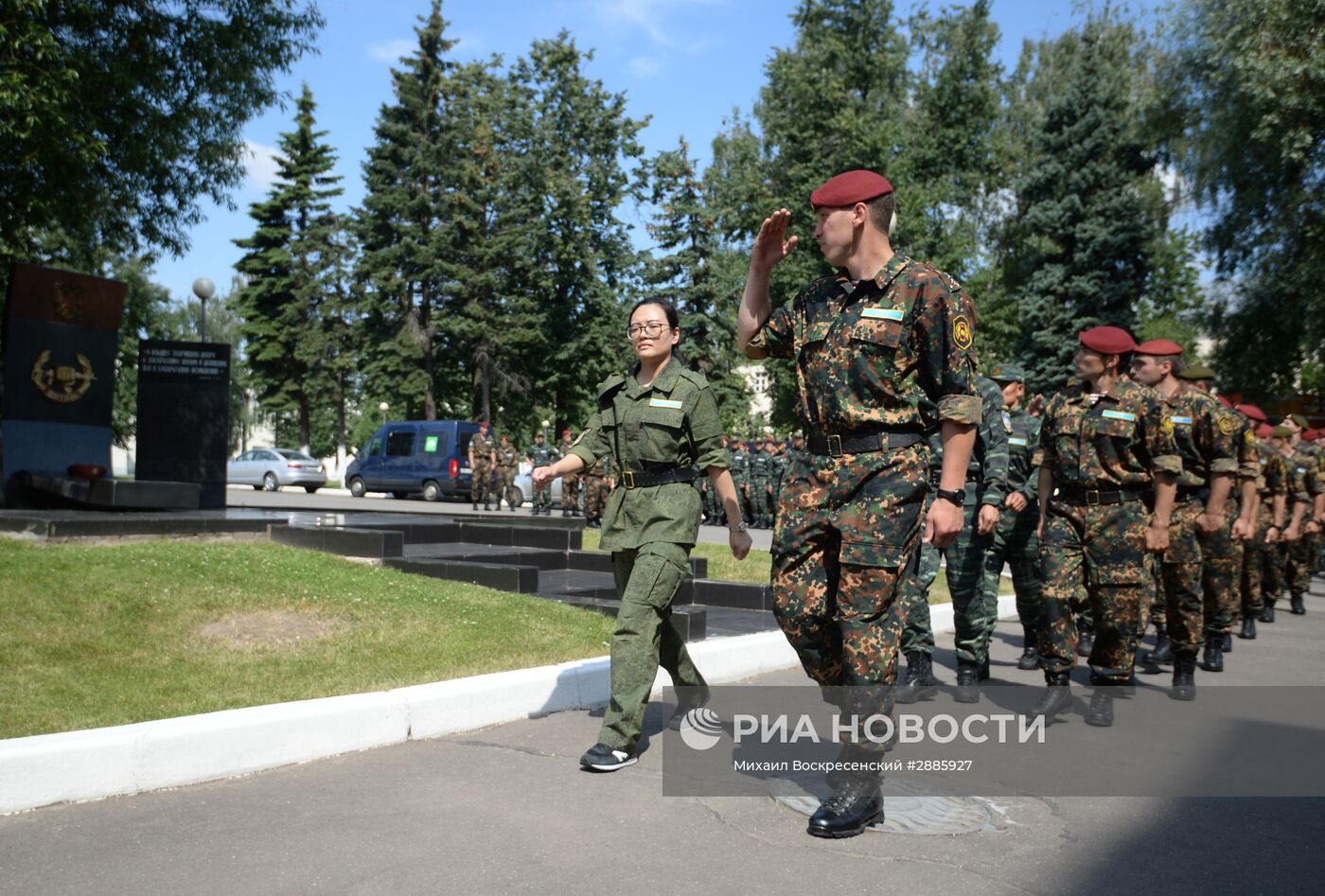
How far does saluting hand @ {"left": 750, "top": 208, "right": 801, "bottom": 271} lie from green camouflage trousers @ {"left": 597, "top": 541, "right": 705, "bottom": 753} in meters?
1.48

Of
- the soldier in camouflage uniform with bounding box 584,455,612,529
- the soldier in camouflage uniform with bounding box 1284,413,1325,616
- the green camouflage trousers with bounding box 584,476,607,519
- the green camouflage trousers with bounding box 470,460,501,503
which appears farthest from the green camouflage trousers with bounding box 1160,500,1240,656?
the green camouflage trousers with bounding box 470,460,501,503

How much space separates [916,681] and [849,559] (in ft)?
11.2

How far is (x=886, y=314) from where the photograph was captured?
408cm

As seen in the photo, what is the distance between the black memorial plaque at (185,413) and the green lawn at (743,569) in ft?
15.1

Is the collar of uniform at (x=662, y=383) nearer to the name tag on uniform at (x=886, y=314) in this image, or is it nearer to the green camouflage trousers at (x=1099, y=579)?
the name tag on uniform at (x=886, y=314)

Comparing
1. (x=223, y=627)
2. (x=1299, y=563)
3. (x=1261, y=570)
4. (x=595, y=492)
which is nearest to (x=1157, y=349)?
(x=1261, y=570)

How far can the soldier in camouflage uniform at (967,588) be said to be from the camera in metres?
6.75

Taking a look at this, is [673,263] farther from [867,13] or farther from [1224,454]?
[1224,454]

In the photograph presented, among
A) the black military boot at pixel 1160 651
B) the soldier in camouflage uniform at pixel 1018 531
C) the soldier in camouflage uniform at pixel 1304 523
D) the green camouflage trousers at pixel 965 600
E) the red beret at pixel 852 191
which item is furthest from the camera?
the soldier in camouflage uniform at pixel 1304 523

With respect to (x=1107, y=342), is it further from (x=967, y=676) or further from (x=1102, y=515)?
(x=967, y=676)

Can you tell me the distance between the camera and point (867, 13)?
4609cm

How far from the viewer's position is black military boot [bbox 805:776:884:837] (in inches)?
156

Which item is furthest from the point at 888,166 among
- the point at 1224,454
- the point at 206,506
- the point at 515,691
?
the point at 515,691

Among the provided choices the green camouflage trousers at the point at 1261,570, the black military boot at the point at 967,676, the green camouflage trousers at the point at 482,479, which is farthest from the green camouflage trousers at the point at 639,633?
the green camouflage trousers at the point at 482,479
